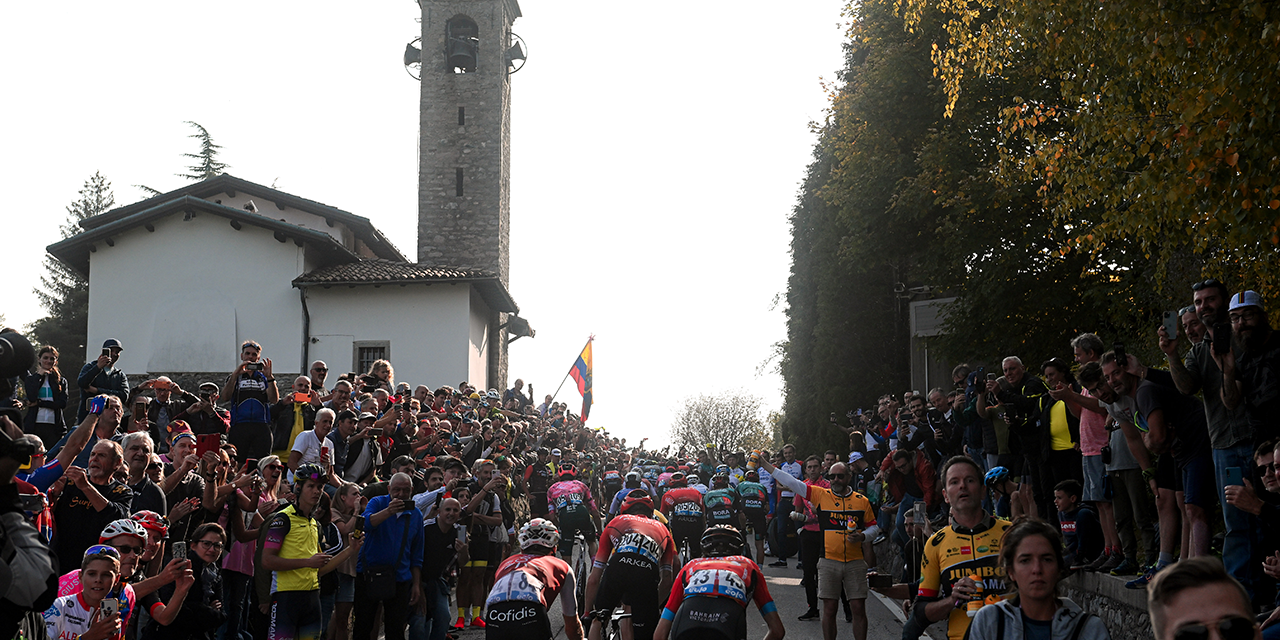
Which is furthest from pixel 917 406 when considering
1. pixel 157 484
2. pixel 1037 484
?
pixel 157 484

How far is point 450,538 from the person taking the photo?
11.9 m

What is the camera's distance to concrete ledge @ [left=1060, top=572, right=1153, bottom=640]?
802 cm

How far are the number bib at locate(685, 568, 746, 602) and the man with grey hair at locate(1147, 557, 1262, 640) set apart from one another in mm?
4403

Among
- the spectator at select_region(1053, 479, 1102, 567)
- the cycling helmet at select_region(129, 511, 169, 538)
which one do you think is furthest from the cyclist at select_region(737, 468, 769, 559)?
the cycling helmet at select_region(129, 511, 169, 538)

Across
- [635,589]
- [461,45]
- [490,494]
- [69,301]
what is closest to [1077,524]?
[635,589]

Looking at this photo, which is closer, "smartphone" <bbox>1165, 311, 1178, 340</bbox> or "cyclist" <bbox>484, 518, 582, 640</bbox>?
"cyclist" <bbox>484, 518, 582, 640</bbox>

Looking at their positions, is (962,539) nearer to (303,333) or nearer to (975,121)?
(975,121)

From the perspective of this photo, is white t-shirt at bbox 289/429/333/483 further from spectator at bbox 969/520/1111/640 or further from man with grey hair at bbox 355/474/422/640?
spectator at bbox 969/520/1111/640

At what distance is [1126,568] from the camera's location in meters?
9.12

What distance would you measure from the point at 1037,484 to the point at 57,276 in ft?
189

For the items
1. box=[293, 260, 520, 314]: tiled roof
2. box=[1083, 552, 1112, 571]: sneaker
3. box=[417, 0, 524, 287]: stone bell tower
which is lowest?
box=[1083, 552, 1112, 571]: sneaker

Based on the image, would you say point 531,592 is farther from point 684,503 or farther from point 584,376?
point 584,376

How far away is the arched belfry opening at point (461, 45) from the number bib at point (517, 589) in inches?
1494

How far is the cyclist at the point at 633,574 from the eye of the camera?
30.3ft
